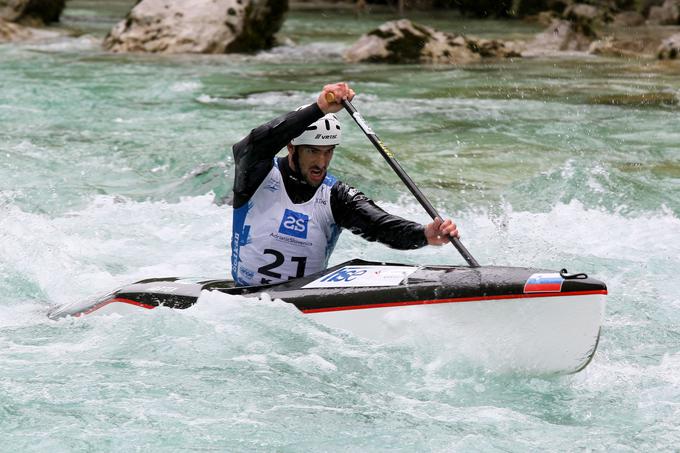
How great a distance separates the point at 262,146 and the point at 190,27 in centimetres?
1344

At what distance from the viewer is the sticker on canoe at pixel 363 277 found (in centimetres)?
506

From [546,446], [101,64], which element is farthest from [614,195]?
[101,64]

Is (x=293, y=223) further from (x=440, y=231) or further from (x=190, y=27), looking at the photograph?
(x=190, y=27)

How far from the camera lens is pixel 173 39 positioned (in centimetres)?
1803

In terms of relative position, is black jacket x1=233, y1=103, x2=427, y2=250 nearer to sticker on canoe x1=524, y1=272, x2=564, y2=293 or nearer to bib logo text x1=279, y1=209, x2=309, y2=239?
bib logo text x1=279, y1=209, x2=309, y2=239

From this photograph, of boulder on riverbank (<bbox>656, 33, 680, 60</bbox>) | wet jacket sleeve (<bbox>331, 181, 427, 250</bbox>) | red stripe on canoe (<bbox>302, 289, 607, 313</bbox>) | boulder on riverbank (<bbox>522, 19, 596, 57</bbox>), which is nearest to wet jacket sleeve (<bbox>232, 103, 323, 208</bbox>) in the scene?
wet jacket sleeve (<bbox>331, 181, 427, 250</bbox>)

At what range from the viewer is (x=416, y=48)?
17984 mm

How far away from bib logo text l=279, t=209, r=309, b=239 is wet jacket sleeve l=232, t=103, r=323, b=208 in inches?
9.1

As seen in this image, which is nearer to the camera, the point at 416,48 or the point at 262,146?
the point at 262,146

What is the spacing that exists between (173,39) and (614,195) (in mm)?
10861

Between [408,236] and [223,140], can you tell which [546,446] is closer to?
[408,236]

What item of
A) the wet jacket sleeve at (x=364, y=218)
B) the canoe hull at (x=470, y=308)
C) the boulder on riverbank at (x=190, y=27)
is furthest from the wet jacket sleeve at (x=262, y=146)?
the boulder on riverbank at (x=190, y=27)

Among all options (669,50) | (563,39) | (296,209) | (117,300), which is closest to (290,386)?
(296,209)

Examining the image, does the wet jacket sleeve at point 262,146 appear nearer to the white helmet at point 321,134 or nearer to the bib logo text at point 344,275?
Result: the white helmet at point 321,134
